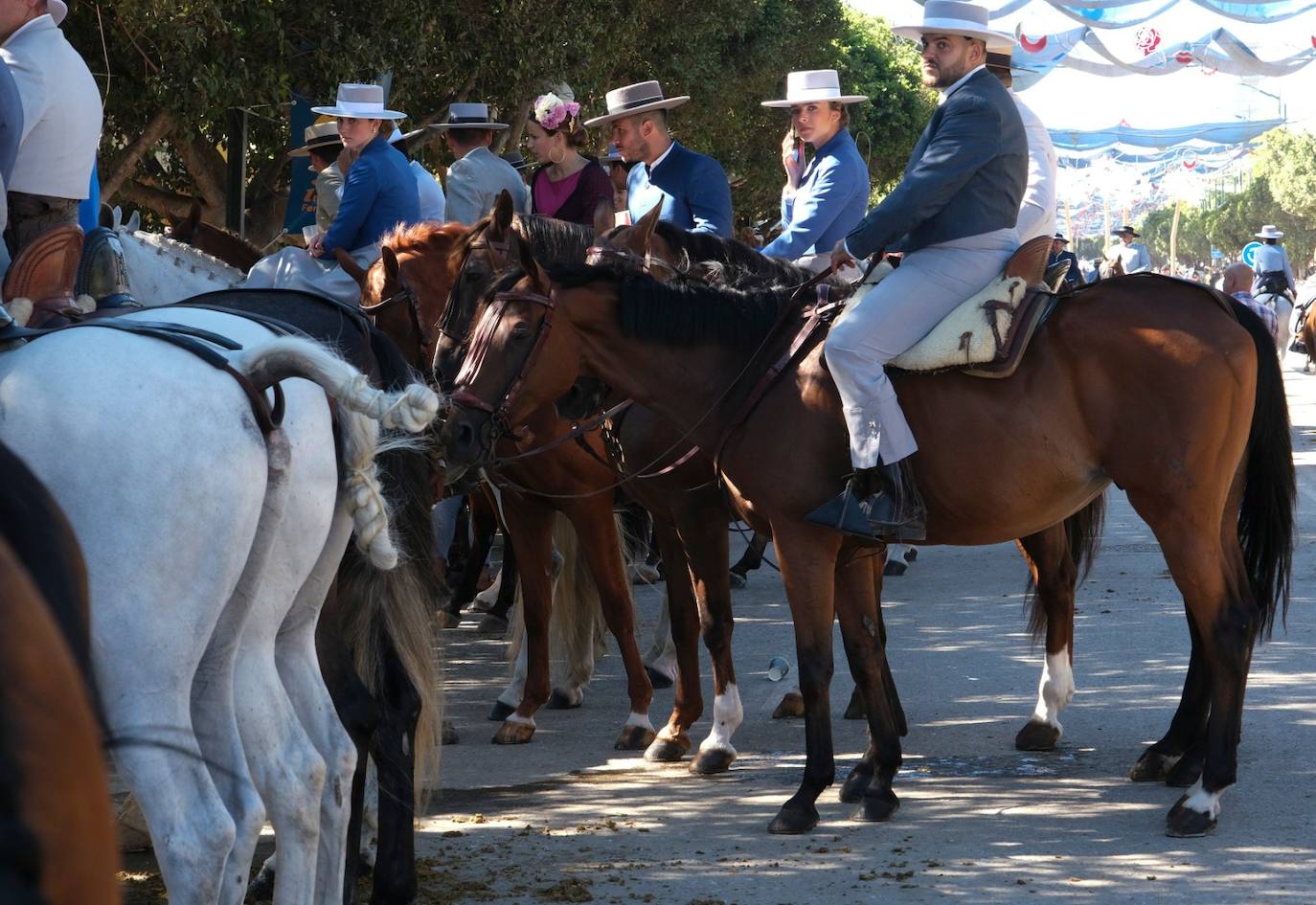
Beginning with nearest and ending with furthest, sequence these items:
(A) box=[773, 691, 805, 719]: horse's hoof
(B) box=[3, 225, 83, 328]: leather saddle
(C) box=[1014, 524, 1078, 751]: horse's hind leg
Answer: (B) box=[3, 225, 83, 328]: leather saddle
(C) box=[1014, 524, 1078, 751]: horse's hind leg
(A) box=[773, 691, 805, 719]: horse's hoof

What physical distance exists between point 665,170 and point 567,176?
0.91 m

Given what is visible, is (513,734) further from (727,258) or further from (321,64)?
(321,64)

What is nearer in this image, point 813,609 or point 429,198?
point 813,609

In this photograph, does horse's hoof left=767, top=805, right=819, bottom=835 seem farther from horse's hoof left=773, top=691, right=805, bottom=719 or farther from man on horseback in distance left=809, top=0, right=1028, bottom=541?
horse's hoof left=773, top=691, right=805, bottom=719

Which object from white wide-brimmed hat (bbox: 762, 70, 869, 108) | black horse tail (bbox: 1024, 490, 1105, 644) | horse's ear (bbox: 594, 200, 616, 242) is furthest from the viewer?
horse's ear (bbox: 594, 200, 616, 242)

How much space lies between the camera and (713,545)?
22.5 ft

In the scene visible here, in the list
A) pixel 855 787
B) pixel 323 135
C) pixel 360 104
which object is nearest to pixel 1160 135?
pixel 323 135

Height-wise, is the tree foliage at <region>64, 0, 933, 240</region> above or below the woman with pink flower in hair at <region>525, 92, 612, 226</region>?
above

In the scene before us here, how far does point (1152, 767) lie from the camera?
620cm

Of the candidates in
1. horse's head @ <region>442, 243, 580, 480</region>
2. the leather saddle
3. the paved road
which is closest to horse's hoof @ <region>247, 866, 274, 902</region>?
the paved road

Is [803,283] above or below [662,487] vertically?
above

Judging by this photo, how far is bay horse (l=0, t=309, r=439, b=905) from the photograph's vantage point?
3238 millimetres

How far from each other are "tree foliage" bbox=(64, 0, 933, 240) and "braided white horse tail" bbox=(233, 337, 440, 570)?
866 cm

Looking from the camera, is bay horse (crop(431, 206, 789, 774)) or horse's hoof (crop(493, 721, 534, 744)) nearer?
bay horse (crop(431, 206, 789, 774))
